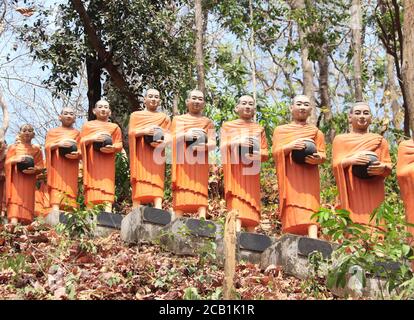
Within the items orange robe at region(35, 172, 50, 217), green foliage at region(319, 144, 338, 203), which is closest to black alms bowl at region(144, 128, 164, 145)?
orange robe at region(35, 172, 50, 217)

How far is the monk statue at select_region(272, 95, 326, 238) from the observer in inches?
336

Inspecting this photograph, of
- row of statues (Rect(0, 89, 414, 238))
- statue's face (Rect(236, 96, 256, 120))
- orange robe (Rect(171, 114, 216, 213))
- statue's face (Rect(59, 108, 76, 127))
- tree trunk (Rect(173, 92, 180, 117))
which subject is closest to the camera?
row of statues (Rect(0, 89, 414, 238))

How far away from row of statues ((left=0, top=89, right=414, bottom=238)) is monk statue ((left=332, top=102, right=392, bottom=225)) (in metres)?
0.01

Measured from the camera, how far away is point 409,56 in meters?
8.23

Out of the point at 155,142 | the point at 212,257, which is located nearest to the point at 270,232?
the point at 155,142

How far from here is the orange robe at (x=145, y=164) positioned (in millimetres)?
9742

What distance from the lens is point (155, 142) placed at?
9648 mm

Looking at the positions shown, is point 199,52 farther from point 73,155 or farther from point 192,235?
point 192,235

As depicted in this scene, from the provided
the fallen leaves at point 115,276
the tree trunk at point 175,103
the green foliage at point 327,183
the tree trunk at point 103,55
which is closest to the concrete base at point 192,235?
the fallen leaves at point 115,276

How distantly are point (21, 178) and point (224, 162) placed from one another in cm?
334

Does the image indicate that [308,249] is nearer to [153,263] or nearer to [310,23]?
[153,263]

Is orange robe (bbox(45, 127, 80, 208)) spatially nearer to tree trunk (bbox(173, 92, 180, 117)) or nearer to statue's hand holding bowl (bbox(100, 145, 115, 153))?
statue's hand holding bowl (bbox(100, 145, 115, 153))

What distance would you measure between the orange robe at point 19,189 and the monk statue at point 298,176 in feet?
12.7

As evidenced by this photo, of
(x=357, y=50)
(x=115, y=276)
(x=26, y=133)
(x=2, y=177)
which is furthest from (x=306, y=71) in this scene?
(x=115, y=276)
